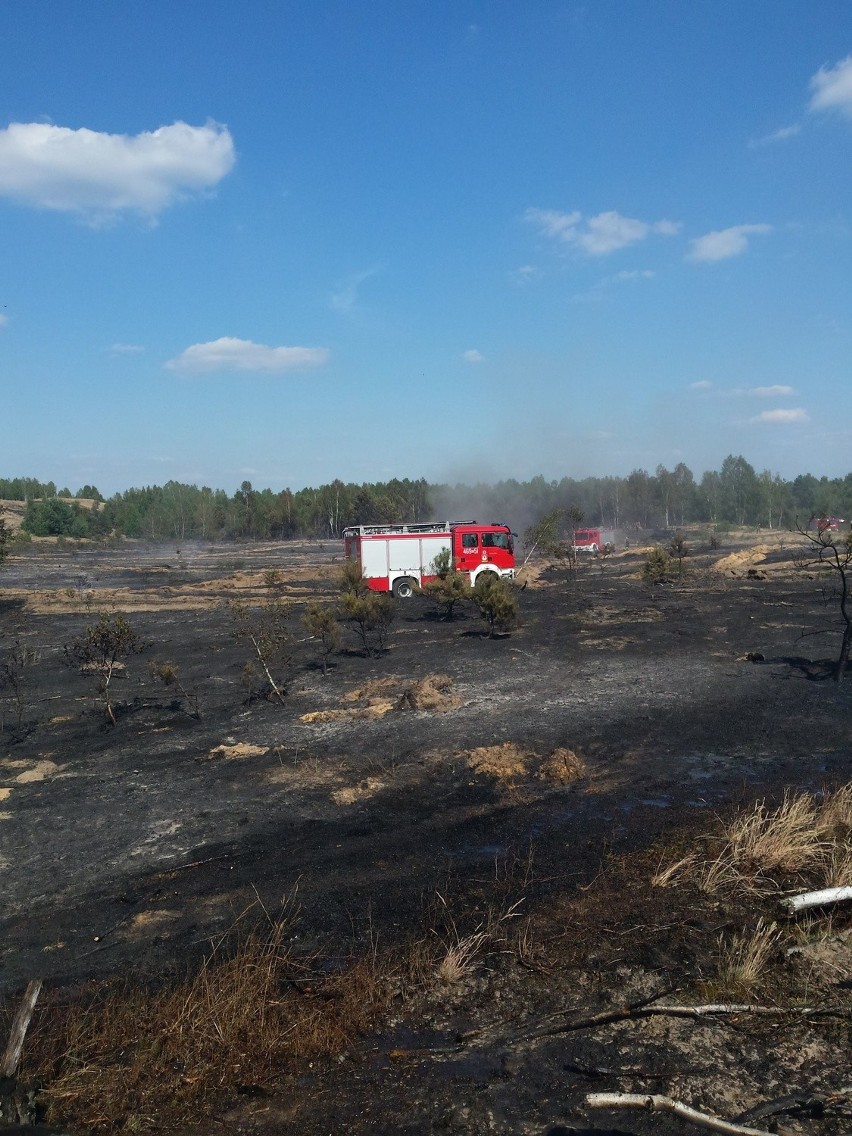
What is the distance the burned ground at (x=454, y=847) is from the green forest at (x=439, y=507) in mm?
74298

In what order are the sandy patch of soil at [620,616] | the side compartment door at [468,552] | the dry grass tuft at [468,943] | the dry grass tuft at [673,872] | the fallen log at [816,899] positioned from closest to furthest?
1. the dry grass tuft at [468,943]
2. the fallen log at [816,899]
3. the dry grass tuft at [673,872]
4. the sandy patch of soil at [620,616]
5. the side compartment door at [468,552]

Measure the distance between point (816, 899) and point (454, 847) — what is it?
3800 mm

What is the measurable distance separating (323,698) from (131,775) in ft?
15.9

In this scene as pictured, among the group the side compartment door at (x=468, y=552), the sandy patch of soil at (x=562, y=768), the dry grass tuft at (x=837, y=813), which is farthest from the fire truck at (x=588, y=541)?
the dry grass tuft at (x=837, y=813)

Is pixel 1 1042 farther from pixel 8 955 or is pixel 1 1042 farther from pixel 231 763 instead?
pixel 231 763

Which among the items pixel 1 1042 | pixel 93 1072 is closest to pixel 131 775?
pixel 1 1042

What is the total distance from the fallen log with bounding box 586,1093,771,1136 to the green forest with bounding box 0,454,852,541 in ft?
284

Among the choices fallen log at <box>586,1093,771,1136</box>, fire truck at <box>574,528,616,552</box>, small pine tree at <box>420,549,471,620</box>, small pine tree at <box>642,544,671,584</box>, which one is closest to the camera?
fallen log at <box>586,1093,771,1136</box>

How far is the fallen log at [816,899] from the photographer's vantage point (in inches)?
244

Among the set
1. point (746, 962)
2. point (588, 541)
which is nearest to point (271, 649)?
point (746, 962)

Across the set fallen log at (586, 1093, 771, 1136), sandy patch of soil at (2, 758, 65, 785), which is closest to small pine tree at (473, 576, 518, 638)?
sandy patch of soil at (2, 758, 65, 785)

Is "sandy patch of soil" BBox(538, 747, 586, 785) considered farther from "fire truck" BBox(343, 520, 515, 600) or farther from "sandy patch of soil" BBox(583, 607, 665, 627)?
"fire truck" BBox(343, 520, 515, 600)

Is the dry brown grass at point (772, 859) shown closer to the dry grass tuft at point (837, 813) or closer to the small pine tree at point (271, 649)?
the dry grass tuft at point (837, 813)

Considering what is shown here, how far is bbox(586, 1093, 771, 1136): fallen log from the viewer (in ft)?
13.6
